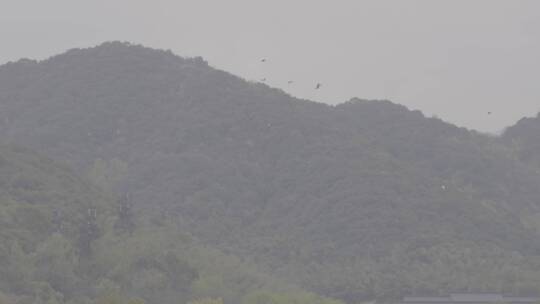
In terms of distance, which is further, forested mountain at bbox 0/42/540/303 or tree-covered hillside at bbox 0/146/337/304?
forested mountain at bbox 0/42/540/303

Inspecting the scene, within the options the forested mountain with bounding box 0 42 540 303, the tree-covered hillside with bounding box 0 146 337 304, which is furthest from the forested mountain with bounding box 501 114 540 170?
the tree-covered hillside with bounding box 0 146 337 304

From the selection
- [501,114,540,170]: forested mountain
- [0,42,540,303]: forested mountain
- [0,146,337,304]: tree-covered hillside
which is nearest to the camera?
[0,146,337,304]: tree-covered hillside

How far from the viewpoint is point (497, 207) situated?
97.8 metres

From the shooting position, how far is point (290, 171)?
9644cm

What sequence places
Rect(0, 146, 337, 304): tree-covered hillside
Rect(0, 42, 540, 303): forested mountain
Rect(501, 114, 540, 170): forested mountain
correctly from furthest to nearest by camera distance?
Rect(501, 114, 540, 170): forested mountain
Rect(0, 42, 540, 303): forested mountain
Rect(0, 146, 337, 304): tree-covered hillside

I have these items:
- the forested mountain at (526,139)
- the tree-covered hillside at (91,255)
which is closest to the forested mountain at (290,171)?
the forested mountain at (526,139)

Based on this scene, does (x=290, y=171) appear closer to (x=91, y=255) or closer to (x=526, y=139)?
(x=91, y=255)

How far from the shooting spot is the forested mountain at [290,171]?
80688mm

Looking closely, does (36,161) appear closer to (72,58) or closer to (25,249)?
(25,249)

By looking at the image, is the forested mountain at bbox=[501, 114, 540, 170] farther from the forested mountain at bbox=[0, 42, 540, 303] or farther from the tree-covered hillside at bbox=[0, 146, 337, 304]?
the tree-covered hillside at bbox=[0, 146, 337, 304]

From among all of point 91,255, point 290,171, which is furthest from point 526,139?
point 91,255

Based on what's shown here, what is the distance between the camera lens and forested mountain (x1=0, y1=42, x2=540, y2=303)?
265 ft

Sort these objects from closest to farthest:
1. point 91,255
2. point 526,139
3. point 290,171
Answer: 1. point 91,255
2. point 290,171
3. point 526,139

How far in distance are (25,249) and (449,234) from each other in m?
34.2
